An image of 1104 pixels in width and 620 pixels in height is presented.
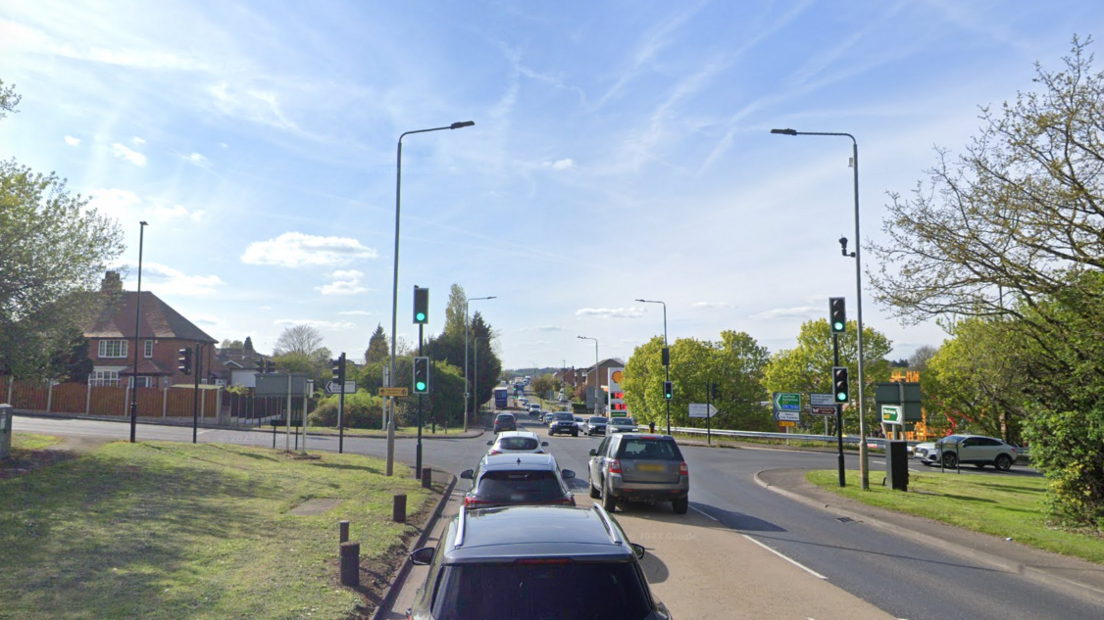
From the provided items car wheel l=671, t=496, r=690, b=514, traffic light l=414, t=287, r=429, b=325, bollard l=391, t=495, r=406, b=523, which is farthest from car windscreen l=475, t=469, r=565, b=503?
traffic light l=414, t=287, r=429, b=325

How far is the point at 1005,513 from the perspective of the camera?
16078 millimetres

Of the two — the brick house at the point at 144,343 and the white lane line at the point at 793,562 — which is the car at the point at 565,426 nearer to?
the brick house at the point at 144,343

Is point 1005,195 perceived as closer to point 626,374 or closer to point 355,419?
point 355,419

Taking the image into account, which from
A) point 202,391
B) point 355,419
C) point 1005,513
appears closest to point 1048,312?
point 1005,513

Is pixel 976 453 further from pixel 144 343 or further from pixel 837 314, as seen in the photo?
pixel 144 343

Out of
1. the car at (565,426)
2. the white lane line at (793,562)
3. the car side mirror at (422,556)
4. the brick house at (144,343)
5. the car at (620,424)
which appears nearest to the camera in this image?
the car side mirror at (422,556)

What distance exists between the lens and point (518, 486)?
9898 millimetres

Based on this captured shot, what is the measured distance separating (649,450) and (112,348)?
191ft

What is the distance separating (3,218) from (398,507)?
11086mm

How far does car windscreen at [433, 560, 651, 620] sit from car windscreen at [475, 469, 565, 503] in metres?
5.77

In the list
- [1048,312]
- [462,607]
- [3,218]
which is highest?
[3,218]

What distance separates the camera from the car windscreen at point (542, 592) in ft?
12.9

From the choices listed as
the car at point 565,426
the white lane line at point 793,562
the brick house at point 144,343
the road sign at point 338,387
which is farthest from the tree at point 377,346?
the white lane line at point 793,562

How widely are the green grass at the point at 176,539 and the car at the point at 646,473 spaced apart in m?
4.07
